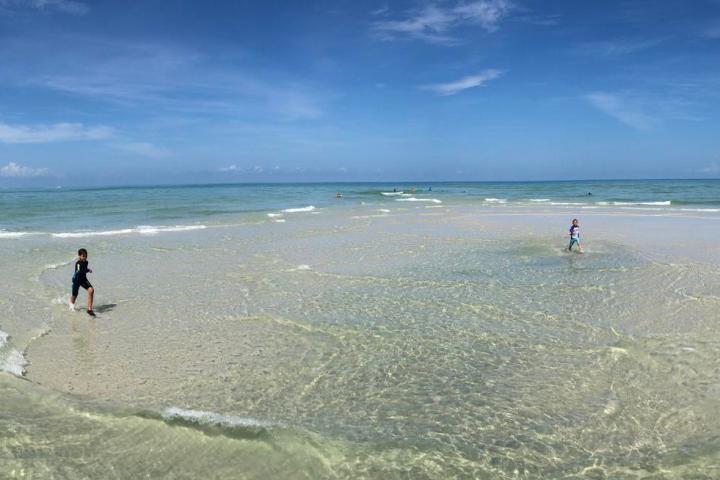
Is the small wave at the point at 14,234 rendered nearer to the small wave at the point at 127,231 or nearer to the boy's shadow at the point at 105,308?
the small wave at the point at 127,231

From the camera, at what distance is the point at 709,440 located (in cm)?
571

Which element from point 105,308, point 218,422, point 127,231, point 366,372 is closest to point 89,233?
point 127,231

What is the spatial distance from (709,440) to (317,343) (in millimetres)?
5821

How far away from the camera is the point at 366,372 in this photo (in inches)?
304

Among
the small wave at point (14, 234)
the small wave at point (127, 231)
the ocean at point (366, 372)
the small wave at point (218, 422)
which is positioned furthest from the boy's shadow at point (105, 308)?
the small wave at point (14, 234)

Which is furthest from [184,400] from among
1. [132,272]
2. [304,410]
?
[132,272]

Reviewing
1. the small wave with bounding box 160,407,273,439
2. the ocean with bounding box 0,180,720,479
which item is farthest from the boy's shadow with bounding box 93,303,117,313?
the small wave with bounding box 160,407,273,439

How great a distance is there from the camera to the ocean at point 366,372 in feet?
18.1

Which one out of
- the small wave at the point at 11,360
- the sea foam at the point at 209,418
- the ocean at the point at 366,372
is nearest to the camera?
the ocean at the point at 366,372

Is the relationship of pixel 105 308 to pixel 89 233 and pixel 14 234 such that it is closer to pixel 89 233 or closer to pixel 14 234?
pixel 89 233

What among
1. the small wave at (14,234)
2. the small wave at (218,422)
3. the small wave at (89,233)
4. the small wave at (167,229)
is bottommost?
the small wave at (218,422)

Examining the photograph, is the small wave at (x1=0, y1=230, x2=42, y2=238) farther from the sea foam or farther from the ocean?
the sea foam

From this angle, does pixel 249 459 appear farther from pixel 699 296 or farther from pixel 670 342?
pixel 699 296

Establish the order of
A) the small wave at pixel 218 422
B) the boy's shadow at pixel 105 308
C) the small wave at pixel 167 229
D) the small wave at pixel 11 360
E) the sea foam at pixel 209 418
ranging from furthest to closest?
1. the small wave at pixel 167 229
2. the boy's shadow at pixel 105 308
3. the small wave at pixel 11 360
4. the sea foam at pixel 209 418
5. the small wave at pixel 218 422
